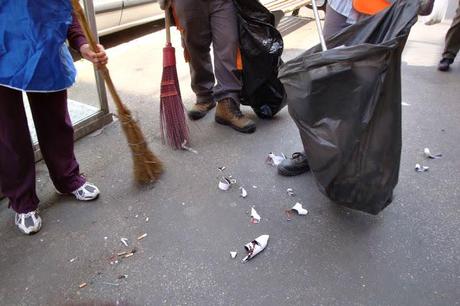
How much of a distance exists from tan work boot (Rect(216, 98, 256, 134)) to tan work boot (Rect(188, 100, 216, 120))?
209 mm

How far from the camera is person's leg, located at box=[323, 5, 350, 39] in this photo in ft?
6.95

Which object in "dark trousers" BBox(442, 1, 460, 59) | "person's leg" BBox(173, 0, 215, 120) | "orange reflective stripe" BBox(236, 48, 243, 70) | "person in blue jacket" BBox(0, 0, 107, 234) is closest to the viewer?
"person in blue jacket" BBox(0, 0, 107, 234)

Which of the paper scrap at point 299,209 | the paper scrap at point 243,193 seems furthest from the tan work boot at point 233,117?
the paper scrap at point 299,209

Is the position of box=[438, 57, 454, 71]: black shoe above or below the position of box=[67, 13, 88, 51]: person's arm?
below

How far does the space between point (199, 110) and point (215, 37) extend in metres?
0.60

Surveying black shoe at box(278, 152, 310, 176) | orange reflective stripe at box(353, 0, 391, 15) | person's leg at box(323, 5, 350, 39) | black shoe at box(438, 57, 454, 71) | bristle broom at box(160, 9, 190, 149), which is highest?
orange reflective stripe at box(353, 0, 391, 15)

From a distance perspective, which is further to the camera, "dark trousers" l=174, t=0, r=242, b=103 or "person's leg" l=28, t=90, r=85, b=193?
"dark trousers" l=174, t=0, r=242, b=103

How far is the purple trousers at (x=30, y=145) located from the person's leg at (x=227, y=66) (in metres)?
1.16

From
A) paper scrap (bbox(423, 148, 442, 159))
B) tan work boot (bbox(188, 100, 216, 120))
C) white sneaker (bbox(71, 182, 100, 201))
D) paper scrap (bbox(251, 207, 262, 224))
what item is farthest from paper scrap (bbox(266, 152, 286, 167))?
white sneaker (bbox(71, 182, 100, 201))

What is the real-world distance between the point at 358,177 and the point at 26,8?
154 centimetres

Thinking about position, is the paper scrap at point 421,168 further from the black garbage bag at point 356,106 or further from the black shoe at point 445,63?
the black shoe at point 445,63

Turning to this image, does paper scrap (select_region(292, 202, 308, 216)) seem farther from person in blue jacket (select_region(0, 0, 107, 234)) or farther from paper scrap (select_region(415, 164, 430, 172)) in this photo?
person in blue jacket (select_region(0, 0, 107, 234))

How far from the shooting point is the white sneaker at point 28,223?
1.93 metres

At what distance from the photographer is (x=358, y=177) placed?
5.95ft
